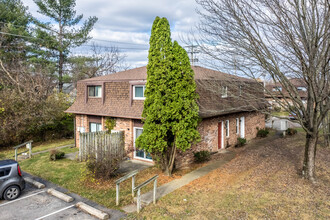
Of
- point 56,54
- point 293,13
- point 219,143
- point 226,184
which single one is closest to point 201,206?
point 226,184

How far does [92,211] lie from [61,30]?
25.8 m

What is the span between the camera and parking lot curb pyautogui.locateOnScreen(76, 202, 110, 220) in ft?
22.8

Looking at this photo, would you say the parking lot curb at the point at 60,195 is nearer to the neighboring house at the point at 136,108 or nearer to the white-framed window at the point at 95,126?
the neighboring house at the point at 136,108

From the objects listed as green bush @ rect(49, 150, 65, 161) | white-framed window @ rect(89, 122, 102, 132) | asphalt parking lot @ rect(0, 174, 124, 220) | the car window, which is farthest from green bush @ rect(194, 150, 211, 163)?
the car window

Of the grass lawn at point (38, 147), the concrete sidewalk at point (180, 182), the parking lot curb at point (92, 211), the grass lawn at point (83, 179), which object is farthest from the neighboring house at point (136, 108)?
the parking lot curb at point (92, 211)

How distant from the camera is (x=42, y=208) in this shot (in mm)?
7754

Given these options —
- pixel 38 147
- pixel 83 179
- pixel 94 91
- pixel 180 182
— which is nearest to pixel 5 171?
pixel 83 179

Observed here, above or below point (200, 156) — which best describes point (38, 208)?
below

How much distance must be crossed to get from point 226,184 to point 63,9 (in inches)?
1073

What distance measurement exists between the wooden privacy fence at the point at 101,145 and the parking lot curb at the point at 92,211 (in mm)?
2305

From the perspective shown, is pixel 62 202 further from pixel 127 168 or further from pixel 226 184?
pixel 226 184

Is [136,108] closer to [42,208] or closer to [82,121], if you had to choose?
[82,121]

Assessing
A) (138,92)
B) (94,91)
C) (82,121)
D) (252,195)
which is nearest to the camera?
(252,195)

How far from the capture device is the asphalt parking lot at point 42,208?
7180 mm
